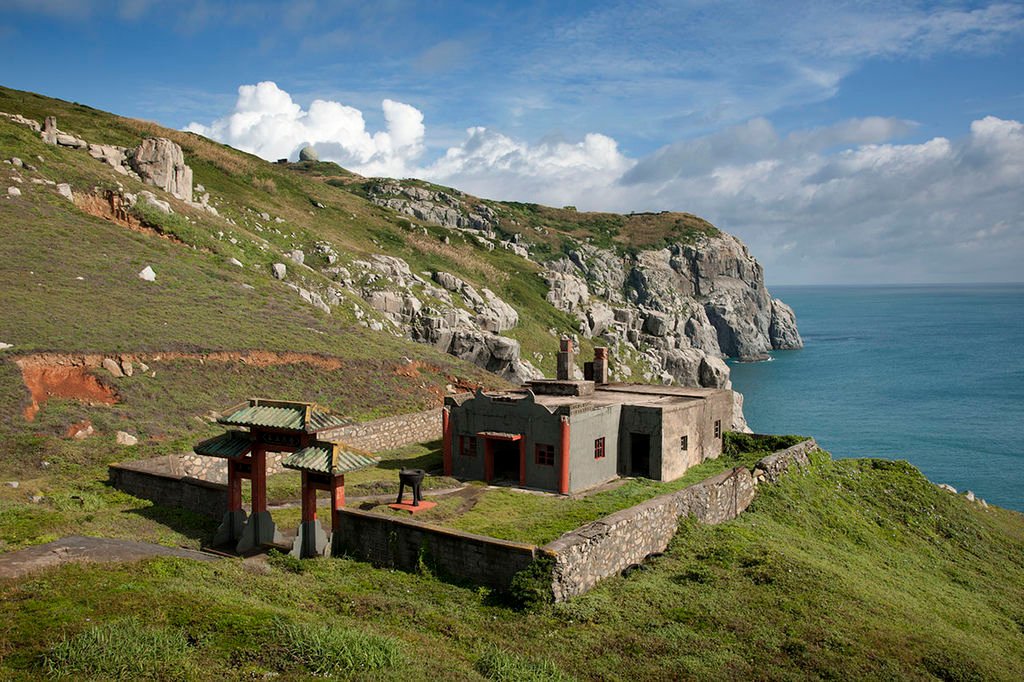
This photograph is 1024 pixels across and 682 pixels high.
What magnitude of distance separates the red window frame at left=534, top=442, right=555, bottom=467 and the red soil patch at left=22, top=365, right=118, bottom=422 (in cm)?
1806

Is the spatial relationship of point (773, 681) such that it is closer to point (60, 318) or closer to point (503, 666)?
point (503, 666)

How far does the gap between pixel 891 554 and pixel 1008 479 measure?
42.3 meters

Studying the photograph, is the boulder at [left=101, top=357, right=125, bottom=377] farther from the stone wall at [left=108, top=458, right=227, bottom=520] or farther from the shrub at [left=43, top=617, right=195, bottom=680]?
the shrub at [left=43, top=617, right=195, bottom=680]

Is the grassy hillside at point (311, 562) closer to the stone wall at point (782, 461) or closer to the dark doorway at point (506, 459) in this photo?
the stone wall at point (782, 461)

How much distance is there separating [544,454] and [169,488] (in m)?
12.9

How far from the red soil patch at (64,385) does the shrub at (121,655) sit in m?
20.0

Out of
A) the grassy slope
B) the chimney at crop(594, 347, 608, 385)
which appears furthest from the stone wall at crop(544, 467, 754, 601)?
the chimney at crop(594, 347, 608, 385)

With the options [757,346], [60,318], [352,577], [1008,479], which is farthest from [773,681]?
[757,346]

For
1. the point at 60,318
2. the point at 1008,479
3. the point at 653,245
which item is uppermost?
the point at 653,245

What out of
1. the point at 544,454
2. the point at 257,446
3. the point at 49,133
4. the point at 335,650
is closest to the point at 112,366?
the point at 257,446

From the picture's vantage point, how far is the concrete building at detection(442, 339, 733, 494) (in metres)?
26.6

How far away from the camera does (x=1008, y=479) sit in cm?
5869

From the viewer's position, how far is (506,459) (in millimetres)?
29625

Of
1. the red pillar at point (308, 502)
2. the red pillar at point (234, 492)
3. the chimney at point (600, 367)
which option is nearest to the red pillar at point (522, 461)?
the red pillar at point (308, 502)
